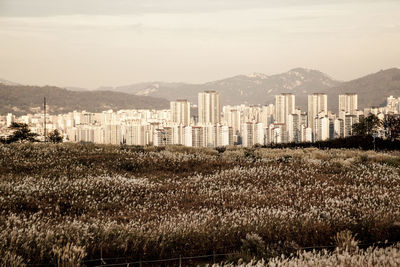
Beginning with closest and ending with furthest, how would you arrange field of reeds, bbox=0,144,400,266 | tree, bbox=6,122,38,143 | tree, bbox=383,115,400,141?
field of reeds, bbox=0,144,400,266 → tree, bbox=383,115,400,141 → tree, bbox=6,122,38,143

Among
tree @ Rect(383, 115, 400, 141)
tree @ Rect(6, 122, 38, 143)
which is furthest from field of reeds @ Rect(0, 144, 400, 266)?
tree @ Rect(6, 122, 38, 143)

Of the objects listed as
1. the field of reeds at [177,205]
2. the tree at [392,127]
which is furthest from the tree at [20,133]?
the tree at [392,127]

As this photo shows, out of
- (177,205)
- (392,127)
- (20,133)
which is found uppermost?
(392,127)

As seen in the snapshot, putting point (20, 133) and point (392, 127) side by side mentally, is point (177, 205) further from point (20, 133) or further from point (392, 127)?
point (392, 127)

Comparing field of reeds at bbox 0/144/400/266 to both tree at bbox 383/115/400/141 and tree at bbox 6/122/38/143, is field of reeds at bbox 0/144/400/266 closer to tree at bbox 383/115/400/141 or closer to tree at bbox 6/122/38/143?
tree at bbox 383/115/400/141

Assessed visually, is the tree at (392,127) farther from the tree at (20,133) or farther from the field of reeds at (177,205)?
the tree at (20,133)

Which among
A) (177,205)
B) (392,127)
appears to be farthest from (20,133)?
(392,127)
